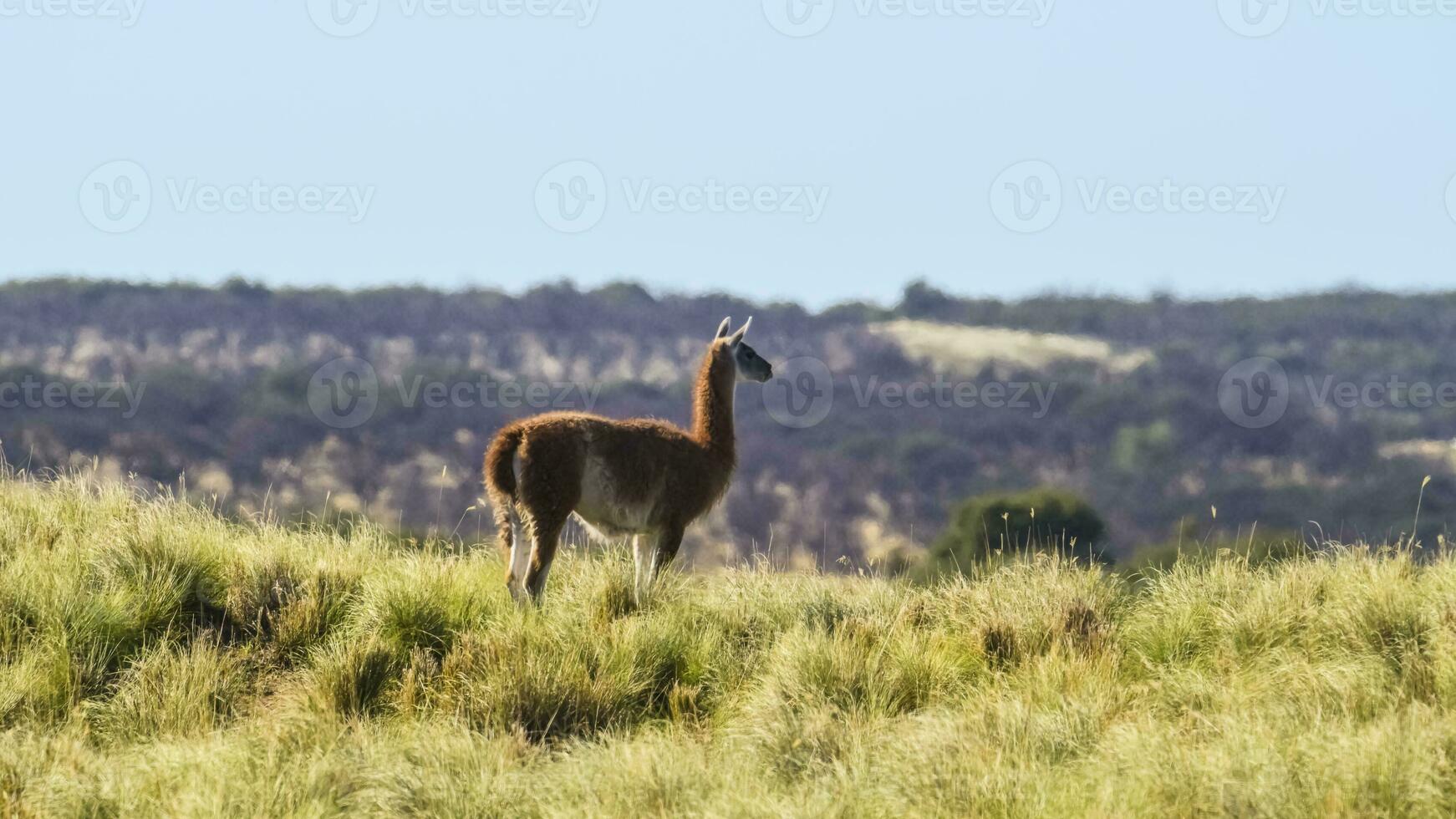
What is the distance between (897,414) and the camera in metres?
74.2

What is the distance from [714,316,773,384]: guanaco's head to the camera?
10.8 meters

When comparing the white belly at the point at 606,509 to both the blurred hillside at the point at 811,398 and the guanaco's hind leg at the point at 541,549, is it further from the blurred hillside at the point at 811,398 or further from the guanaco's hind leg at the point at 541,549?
the blurred hillside at the point at 811,398

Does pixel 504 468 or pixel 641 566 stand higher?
pixel 504 468

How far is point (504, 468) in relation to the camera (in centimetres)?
938

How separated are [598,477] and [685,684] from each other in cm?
144

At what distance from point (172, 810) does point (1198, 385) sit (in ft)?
257
